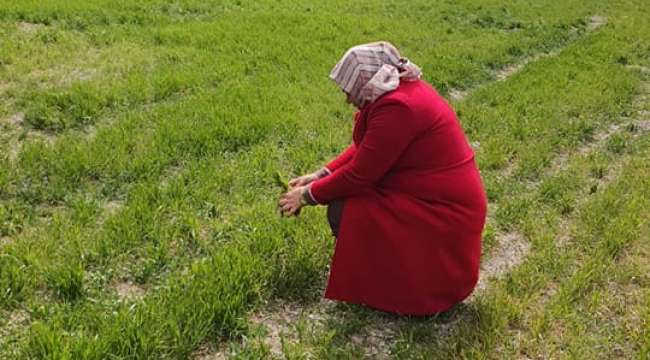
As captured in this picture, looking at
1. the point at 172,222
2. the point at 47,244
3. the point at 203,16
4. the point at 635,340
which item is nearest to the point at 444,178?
the point at 635,340

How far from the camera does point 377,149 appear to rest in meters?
3.46

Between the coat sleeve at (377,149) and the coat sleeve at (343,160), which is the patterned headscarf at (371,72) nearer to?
the coat sleeve at (377,149)

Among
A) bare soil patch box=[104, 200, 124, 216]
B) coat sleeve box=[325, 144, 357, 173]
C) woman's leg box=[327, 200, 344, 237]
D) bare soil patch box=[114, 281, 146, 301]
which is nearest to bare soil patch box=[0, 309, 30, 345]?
bare soil patch box=[114, 281, 146, 301]

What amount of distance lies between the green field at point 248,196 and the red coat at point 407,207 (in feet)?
0.94

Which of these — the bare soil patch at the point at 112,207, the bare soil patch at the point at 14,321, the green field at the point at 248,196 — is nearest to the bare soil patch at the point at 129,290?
the green field at the point at 248,196

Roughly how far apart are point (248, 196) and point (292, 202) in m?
1.44

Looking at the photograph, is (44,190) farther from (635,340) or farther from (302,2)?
(302,2)

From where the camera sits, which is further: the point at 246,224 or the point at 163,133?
the point at 163,133

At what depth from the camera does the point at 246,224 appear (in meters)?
4.75

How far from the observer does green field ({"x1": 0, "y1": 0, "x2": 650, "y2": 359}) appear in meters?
3.61

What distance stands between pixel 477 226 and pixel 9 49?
6.98 m

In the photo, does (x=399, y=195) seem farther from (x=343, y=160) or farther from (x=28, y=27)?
(x=28, y=27)

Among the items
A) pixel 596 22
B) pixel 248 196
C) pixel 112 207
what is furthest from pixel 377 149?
pixel 596 22

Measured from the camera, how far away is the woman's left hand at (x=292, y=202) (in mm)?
3828
